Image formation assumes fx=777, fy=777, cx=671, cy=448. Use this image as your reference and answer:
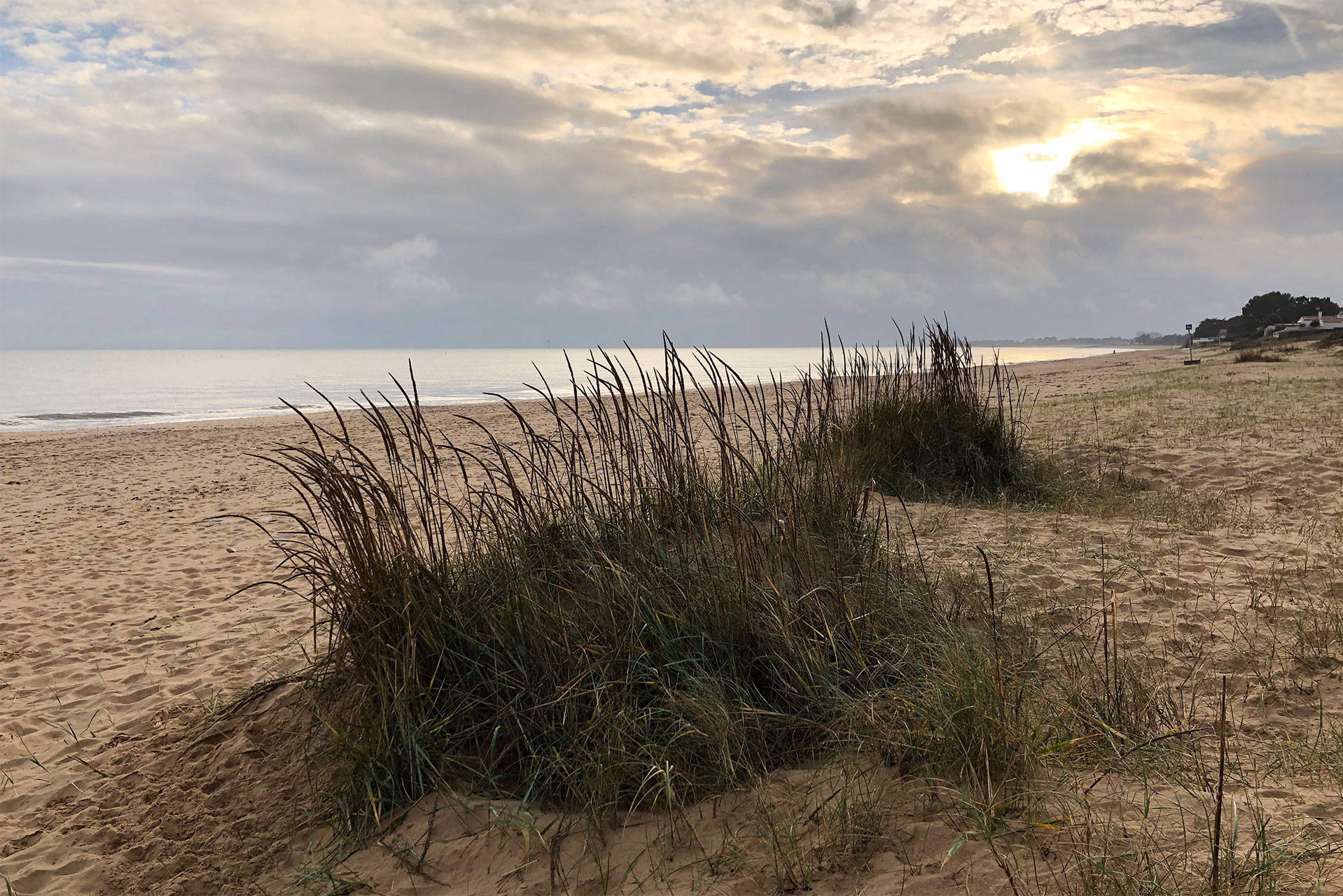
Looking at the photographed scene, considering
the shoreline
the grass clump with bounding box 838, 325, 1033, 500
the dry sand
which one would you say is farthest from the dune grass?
the shoreline

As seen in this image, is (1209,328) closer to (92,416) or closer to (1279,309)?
(1279,309)

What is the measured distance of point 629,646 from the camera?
3100mm

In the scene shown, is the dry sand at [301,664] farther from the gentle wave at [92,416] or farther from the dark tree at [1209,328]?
the dark tree at [1209,328]

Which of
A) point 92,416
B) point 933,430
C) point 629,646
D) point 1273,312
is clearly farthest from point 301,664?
point 1273,312

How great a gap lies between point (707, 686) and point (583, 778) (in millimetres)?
552

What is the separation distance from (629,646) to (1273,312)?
197 feet

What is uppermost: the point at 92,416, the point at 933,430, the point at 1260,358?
the point at 92,416

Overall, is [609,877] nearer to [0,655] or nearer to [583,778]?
[583,778]

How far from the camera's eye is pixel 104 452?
1652 centimetres

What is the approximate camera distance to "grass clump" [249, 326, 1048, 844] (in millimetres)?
2785

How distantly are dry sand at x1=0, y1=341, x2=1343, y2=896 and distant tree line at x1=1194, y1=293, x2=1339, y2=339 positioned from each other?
1770 inches

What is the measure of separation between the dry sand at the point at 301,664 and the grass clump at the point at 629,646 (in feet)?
0.67

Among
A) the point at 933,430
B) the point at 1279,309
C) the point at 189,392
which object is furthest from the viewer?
the point at 1279,309

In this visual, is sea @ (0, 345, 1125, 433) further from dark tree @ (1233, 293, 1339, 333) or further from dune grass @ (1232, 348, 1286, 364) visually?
dark tree @ (1233, 293, 1339, 333)
